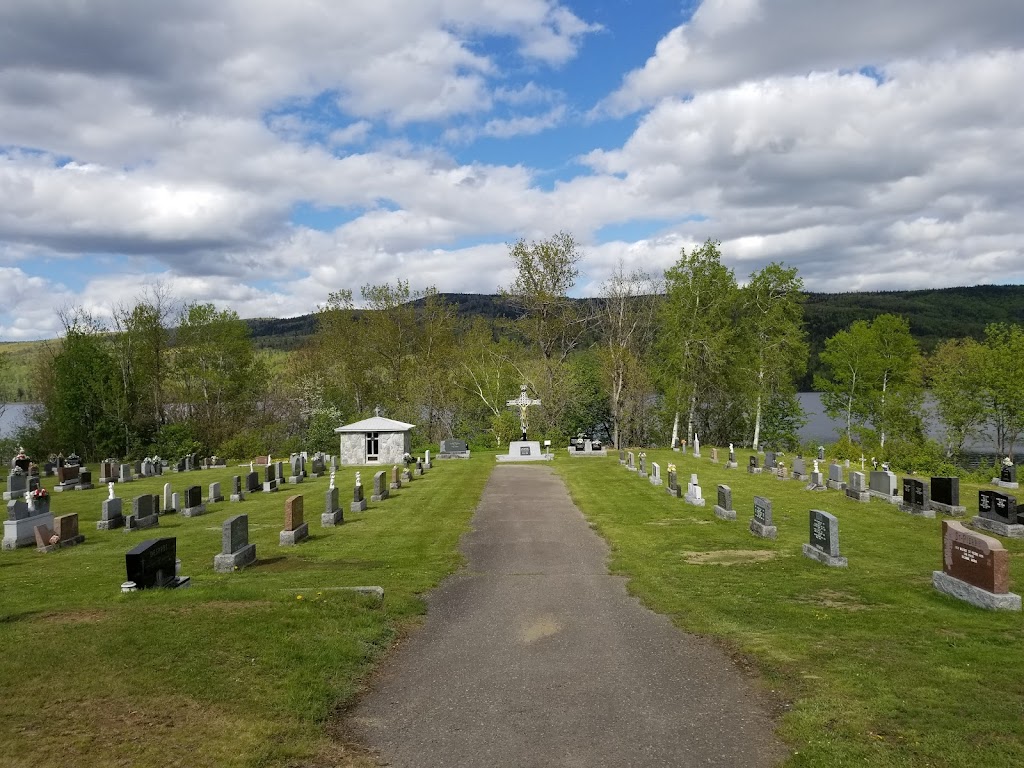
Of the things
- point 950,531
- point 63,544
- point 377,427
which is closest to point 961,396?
point 377,427

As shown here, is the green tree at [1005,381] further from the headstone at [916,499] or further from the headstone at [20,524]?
the headstone at [20,524]

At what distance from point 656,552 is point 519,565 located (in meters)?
3.23

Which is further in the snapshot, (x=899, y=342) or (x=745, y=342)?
(x=899, y=342)

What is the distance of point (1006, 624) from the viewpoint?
9000 mm

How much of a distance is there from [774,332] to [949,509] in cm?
3085

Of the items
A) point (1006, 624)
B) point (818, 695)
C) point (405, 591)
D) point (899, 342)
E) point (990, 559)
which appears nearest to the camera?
point (818, 695)

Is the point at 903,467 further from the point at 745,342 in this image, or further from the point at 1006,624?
the point at 1006,624

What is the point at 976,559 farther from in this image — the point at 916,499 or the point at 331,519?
the point at 331,519

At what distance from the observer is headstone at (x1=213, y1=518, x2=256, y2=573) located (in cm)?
1319

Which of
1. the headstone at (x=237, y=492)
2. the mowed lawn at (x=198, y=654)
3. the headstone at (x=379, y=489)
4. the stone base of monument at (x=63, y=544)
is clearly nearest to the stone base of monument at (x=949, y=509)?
the mowed lawn at (x=198, y=654)

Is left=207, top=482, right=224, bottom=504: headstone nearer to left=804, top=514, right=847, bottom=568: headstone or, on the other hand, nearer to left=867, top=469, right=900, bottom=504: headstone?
left=804, top=514, right=847, bottom=568: headstone

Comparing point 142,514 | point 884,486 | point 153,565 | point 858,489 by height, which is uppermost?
point 153,565

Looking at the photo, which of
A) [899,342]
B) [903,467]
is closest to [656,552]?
[903,467]

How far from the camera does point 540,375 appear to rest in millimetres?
49562
